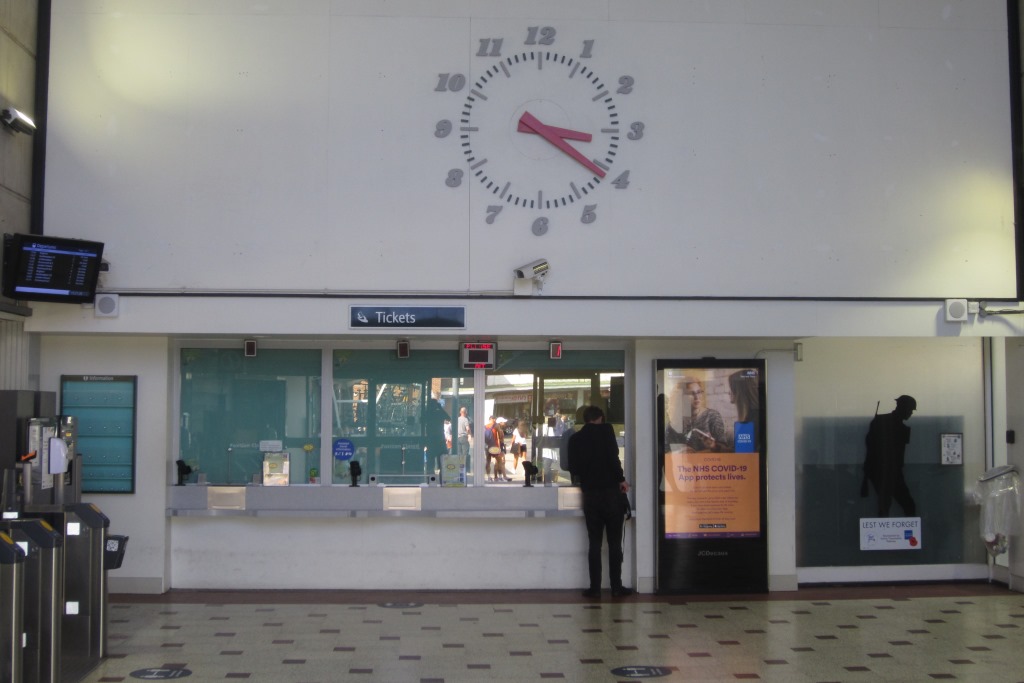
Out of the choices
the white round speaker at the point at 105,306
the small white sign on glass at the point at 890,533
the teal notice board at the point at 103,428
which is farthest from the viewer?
the small white sign on glass at the point at 890,533

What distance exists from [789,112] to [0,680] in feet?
22.4

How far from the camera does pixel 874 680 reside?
616cm

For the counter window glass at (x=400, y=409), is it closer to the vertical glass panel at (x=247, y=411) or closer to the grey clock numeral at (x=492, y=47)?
the vertical glass panel at (x=247, y=411)

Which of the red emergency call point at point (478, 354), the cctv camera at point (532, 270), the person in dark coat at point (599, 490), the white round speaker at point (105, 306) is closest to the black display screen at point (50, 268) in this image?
the white round speaker at point (105, 306)

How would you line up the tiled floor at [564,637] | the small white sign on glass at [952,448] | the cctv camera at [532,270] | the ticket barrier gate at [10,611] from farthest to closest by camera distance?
the small white sign on glass at [952,448] < the cctv camera at [532,270] < the tiled floor at [564,637] < the ticket barrier gate at [10,611]

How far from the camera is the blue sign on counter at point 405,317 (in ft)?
26.9

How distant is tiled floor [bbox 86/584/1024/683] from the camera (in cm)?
632

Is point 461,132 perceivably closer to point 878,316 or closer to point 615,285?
point 615,285

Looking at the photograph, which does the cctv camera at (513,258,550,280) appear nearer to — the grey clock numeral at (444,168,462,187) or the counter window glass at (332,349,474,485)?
the grey clock numeral at (444,168,462,187)

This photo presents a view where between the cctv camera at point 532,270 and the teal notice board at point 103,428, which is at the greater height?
the cctv camera at point 532,270

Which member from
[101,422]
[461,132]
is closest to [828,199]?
[461,132]

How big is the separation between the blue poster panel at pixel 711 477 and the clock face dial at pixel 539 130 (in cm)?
172

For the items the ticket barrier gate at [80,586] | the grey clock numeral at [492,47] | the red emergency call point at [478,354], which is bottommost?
the ticket barrier gate at [80,586]

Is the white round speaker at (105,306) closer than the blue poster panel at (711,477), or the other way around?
the white round speaker at (105,306)
